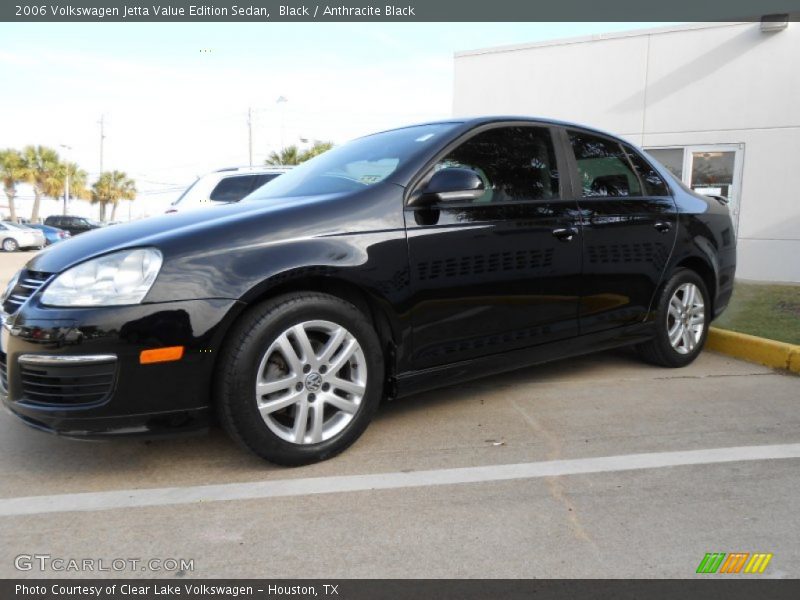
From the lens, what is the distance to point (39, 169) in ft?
158

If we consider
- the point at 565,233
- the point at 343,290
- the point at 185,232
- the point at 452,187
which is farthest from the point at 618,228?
the point at 185,232

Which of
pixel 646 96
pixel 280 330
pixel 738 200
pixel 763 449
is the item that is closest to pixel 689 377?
pixel 763 449

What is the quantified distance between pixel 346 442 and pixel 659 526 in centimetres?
133

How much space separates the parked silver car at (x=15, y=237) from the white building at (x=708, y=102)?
23093 millimetres

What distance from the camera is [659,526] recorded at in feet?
7.62

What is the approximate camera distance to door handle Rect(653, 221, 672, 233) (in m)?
4.05

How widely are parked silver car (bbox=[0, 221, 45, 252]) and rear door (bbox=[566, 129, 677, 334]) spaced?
2795 centimetres

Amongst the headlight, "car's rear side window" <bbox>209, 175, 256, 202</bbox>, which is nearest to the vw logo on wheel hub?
the headlight

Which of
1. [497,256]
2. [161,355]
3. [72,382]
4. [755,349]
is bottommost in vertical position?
[755,349]

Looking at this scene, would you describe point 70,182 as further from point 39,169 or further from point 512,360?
point 512,360

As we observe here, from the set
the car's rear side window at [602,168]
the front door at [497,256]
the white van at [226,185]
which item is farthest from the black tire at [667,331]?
the white van at [226,185]

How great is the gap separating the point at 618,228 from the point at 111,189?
63.0m

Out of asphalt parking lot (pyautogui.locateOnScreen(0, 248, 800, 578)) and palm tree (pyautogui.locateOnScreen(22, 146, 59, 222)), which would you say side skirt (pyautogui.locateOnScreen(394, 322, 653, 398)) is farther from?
palm tree (pyautogui.locateOnScreen(22, 146, 59, 222))
